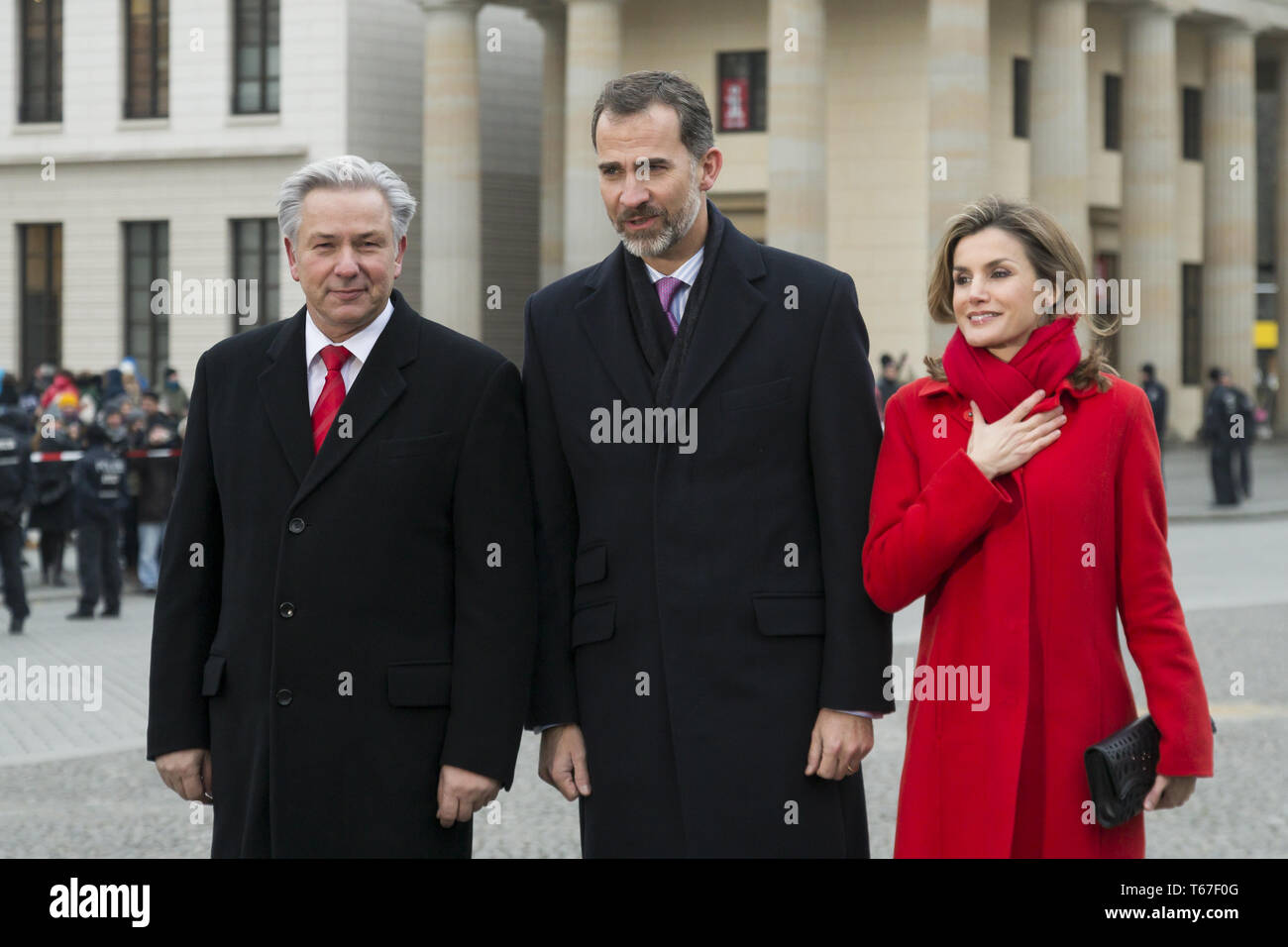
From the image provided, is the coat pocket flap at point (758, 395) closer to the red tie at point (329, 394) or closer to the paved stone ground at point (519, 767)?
the red tie at point (329, 394)

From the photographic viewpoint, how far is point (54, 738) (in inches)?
437

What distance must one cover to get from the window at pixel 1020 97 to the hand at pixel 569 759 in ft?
132

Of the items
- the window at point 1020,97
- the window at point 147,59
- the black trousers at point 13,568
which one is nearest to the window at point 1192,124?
the window at point 1020,97

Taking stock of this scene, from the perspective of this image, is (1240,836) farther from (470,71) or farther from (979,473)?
(470,71)

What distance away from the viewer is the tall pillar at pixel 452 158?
132 feet

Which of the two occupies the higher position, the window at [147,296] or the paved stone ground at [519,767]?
the window at [147,296]

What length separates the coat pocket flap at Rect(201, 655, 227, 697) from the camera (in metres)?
4.45

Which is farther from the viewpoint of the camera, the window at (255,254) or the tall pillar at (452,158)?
the window at (255,254)

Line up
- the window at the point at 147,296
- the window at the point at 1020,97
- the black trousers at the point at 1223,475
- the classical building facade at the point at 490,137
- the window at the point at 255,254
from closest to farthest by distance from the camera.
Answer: the black trousers at the point at 1223,475
the classical building facade at the point at 490,137
the window at the point at 255,254
the window at the point at 1020,97
the window at the point at 147,296

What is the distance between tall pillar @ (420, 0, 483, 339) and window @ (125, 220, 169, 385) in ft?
23.1

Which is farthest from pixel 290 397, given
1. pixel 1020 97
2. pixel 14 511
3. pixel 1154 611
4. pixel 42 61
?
pixel 42 61

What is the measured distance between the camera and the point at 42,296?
4428cm

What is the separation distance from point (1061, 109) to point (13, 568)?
29.4m
